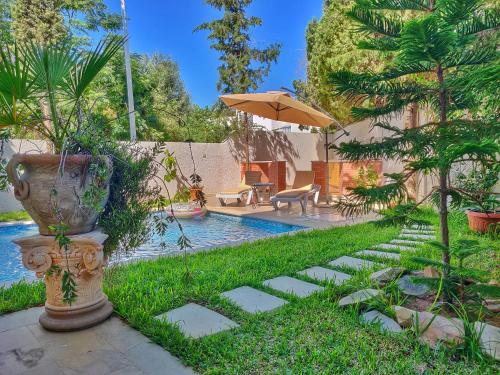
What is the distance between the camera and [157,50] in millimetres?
28828

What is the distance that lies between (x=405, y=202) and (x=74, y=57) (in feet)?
8.71

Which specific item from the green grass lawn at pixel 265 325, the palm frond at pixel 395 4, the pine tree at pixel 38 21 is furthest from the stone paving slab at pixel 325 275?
the pine tree at pixel 38 21

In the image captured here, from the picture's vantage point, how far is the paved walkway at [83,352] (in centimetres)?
217

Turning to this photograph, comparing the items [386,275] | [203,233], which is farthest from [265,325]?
[203,233]

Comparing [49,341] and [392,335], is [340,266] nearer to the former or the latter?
[392,335]

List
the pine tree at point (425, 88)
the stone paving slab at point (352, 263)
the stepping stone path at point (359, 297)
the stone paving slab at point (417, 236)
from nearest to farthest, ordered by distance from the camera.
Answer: the pine tree at point (425, 88) → the stepping stone path at point (359, 297) → the stone paving slab at point (352, 263) → the stone paving slab at point (417, 236)

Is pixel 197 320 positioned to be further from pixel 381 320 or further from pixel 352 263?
pixel 352 263

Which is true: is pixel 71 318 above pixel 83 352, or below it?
above

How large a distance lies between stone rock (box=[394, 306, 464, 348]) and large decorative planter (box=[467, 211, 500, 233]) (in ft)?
12.5

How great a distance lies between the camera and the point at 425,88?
8.55 ft

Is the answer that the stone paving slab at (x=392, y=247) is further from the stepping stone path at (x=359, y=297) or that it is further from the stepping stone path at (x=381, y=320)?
the stepping stone path at (x=381, y=320)

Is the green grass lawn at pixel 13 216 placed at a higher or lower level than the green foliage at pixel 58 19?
lower

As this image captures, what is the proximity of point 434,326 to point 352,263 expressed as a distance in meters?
1.82

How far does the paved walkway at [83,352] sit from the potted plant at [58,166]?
0.51ft
